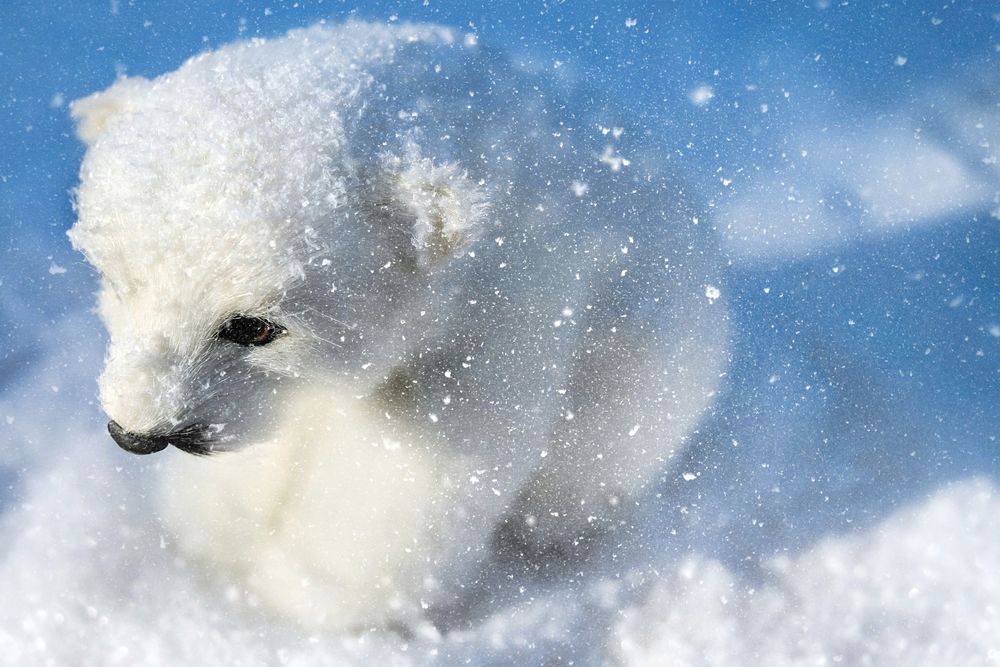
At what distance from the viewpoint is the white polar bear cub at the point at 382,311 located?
1621 millimetres

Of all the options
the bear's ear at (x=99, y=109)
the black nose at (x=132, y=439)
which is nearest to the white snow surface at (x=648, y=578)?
the black nose at (x=132, y=439)

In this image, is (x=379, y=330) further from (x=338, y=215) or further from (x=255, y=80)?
(x=255, y=80)

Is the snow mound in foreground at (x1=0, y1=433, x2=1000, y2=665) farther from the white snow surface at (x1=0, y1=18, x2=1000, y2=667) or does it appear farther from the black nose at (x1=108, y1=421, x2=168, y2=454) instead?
the black nose at (x1=108, y1=421, x2=168, y2=454)

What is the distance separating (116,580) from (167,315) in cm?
99

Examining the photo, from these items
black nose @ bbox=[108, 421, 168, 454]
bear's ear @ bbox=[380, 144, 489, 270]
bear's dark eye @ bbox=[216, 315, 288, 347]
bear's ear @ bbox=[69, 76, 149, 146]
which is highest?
bear's ear @ bbox=[69, 76, 149, 146]

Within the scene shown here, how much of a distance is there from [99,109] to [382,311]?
691 millimetres

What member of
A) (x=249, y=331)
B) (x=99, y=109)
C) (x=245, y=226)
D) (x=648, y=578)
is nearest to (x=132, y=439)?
(x=249, y=331)

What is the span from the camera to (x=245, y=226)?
1569mm

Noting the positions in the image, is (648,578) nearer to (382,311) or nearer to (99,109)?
(382,311)

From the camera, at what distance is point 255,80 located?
1.68 m

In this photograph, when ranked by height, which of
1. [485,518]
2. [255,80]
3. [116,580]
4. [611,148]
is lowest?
[116,580]

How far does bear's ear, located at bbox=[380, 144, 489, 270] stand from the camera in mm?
1662

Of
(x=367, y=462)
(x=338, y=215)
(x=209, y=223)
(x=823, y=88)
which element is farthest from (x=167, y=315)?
(x=823, y=88)

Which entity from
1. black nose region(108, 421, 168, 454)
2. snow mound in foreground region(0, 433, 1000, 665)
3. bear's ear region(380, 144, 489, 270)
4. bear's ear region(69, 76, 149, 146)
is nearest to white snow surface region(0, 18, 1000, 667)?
snow mound in foreground region(0, 433, 1000, 665)
